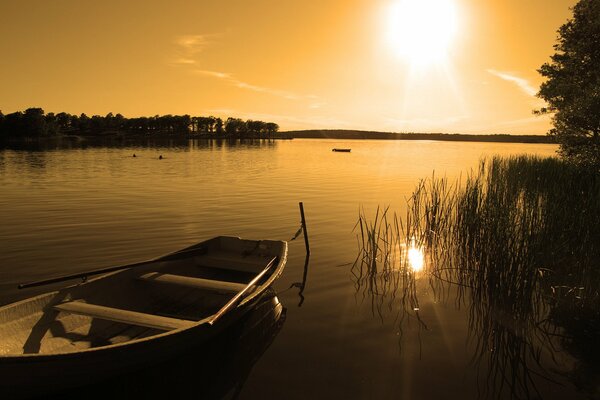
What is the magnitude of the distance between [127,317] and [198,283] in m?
1.84

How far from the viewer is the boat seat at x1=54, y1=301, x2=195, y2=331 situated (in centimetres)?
545

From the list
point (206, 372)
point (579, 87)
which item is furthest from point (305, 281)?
point (579, 87)

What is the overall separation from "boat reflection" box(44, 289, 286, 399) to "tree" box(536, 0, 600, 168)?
18.7 metres

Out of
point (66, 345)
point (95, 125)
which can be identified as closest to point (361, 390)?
point (66, 345)

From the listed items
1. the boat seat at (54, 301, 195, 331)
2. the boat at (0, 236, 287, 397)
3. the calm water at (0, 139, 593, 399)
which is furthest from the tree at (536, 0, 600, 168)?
the boat seat at (54, 301, 195, 331)

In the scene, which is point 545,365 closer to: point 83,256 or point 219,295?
point 219,295

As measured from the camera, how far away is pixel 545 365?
6.36 m

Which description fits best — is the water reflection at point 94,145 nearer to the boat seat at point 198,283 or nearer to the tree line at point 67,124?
the tree line at point 67,124

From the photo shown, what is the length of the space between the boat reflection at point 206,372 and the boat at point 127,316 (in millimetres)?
455

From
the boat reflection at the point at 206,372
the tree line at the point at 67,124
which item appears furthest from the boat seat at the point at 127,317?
the tree line at the point at 67,124

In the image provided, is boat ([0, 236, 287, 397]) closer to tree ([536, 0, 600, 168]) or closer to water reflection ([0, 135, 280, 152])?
tree ([536, 0, 600, 168])

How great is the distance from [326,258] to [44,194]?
1939cm

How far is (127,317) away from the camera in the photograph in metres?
5.68

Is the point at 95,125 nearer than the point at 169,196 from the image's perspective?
No
